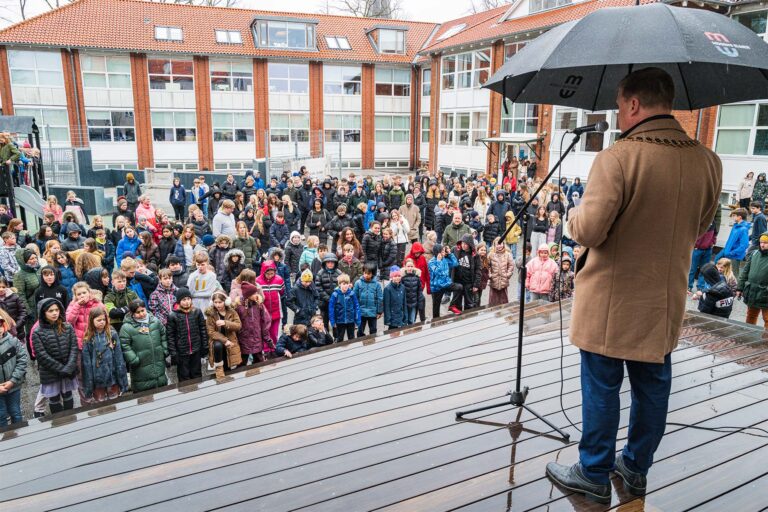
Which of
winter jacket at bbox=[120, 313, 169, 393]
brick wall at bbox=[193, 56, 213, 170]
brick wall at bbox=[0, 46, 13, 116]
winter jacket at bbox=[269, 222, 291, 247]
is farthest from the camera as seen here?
brick wall at bbox=[193, 56, 213, 170]

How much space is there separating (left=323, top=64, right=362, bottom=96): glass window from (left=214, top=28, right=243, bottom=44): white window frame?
15.1ft

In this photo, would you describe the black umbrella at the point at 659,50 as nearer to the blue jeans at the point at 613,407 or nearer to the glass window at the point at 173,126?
the blue jeans at the point at 613,407

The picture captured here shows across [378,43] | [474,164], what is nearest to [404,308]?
[474,164]

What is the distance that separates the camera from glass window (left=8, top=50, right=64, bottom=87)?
2448cm

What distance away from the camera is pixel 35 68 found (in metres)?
24.8

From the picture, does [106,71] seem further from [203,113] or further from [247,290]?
[247,290]

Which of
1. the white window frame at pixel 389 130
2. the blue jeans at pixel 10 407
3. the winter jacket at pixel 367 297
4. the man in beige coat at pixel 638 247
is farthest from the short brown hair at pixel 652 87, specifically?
the white window frame at pixel 389 130

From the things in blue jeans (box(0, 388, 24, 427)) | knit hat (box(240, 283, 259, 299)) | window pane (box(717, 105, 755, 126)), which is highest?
window pane (box(717, 105, 755, 126))

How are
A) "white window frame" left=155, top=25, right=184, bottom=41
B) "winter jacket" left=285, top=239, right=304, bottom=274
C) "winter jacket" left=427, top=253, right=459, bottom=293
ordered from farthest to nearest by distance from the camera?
"white window frame" left=155, top=25, right=184, bottom=41 → "winter jacket" left=285, top=239, right=304, bottom=274 → "winter jacket" left=427, top=253, right=459, bottom=293

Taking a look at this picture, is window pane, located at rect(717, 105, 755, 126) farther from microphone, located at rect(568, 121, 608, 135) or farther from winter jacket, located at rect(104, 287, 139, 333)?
winter jacket, located at rect(104, 287, 139, 333)

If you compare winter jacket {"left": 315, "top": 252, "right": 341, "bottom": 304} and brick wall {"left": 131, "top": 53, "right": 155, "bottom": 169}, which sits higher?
brick wall {"left": 131, "top": 53, "right": 155, "bottom": 169}

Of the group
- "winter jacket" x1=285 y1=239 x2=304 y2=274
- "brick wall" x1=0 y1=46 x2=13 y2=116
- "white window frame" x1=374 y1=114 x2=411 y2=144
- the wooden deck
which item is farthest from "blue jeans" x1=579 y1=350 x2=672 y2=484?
"white window frame" x1=374 y1=114 x2=411 y2=144

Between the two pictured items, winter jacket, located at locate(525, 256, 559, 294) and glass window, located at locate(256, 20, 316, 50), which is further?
glass window, located at locate(256, 20, 316, 50)

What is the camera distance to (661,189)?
2.19 meters
